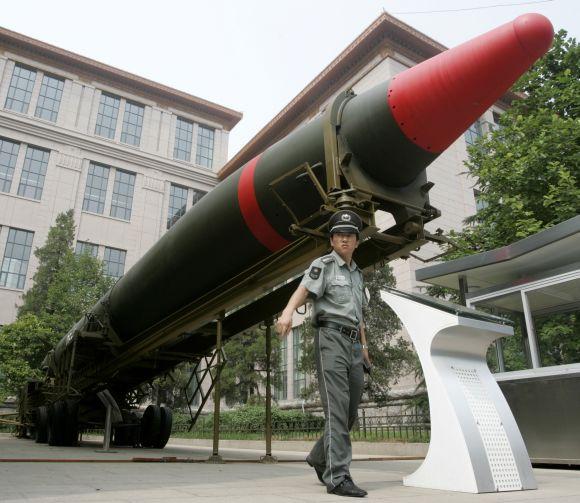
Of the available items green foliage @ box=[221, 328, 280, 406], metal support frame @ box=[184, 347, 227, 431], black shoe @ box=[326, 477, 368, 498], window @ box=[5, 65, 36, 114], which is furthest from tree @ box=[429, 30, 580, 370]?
window @ box=[5, 65, 36, 114]

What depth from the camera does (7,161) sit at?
26578mm

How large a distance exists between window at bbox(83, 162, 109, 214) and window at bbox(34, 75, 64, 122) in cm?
358

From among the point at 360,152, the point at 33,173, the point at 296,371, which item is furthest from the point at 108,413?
the point at 33,173

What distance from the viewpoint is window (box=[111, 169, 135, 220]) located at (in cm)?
2934

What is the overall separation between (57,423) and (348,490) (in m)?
7.61

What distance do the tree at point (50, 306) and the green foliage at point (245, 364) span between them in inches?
232

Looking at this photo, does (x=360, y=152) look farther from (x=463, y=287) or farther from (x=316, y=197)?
(x=463, y=287)

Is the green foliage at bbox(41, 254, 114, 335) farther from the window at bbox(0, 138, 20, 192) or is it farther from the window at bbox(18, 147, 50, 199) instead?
the window at bbox(0, 138, 20, 192)

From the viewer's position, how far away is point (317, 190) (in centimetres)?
452

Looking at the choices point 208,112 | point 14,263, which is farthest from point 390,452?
point 208,112

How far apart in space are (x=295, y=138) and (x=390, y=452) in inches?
296

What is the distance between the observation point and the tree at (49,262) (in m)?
21.3

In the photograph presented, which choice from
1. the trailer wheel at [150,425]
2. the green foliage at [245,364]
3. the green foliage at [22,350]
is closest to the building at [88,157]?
the green foliage at [22,350]

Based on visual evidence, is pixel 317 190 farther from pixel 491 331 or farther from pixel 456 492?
pixel 456 492
